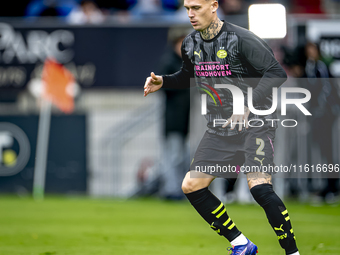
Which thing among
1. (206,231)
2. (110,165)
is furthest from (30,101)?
(206,231)

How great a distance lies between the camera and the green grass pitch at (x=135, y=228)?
6.25m

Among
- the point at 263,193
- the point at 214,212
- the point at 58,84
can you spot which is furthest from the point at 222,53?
the point at 58,84

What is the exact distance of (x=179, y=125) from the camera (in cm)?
1156

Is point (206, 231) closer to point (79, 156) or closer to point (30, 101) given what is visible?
point (79, 156)

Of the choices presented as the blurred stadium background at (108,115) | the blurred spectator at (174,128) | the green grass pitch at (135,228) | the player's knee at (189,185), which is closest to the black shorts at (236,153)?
the player's knee at (189,185)

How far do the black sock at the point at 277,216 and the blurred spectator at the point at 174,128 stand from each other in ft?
21.0

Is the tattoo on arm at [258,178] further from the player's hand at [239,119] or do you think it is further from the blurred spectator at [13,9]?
the blurred spectator at [13,9]

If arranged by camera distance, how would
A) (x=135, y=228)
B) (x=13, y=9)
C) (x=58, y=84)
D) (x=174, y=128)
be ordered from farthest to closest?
(x=13, y=9)
(x=58, y=84)
(x=174, y=128)
(x=135, y=228)

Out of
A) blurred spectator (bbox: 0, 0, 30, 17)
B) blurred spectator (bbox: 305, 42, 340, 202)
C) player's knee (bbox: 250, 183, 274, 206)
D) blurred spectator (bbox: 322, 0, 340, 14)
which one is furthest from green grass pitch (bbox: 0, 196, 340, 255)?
blurred spectator (bbox: 322, 0, 340, 14)

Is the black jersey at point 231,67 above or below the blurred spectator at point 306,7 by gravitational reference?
below

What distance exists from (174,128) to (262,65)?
6765 mm

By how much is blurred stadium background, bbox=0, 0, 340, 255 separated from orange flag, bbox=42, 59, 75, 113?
12 cm

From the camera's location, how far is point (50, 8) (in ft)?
45.8

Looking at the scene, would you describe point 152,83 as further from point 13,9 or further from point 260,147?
point 13,9
